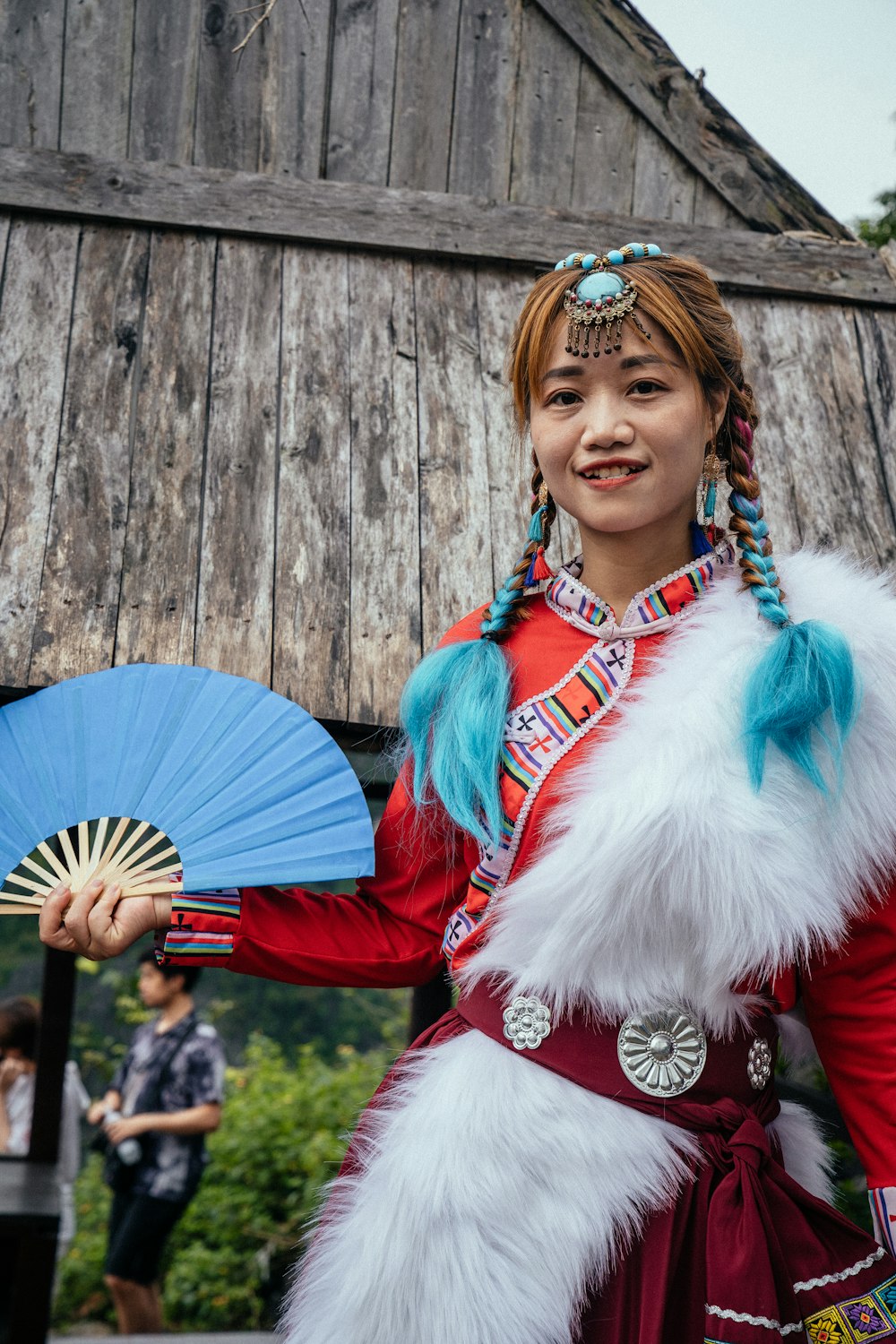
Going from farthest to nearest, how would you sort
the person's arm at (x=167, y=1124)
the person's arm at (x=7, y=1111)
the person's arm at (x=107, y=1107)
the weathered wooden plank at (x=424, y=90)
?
the person's arm at (x=7, y=1111) < the person's arm at (x=107, y=1107) < the person's arm at (x=167, y=1124) < the weathered wooden plank at (x=424, y=90)

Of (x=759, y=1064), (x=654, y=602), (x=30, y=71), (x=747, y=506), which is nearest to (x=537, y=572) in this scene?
(x=654, y=602)

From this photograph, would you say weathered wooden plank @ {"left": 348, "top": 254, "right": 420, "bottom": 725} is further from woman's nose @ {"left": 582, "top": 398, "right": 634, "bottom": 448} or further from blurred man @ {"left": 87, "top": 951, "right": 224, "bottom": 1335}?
blurred man @ {"left": 87, "top": 951, "right": 224, "bottom": 1335}

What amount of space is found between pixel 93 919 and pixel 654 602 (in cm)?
80

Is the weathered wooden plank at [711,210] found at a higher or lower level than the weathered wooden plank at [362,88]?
lower

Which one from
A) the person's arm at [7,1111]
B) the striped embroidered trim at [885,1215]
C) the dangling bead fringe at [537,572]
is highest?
the dangling bead fringe at [537,572]

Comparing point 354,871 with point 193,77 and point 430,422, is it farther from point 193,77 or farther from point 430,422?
point 193,77

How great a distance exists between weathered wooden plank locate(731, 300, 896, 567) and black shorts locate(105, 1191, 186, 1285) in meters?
3.63

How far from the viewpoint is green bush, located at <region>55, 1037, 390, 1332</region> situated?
19.1 ft

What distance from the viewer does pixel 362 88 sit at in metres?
2.65

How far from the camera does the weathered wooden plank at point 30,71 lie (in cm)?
251

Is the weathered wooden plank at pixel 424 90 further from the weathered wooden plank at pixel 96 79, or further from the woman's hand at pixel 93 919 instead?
the woman's hand at pixel 93 919

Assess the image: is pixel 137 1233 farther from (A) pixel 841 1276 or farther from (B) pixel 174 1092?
(A) pixel 841 1276

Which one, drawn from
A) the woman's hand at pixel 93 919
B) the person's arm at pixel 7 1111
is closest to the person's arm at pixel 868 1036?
the woman's hand at pixel 93 919

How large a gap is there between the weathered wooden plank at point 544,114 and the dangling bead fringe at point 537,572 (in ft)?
4.33
